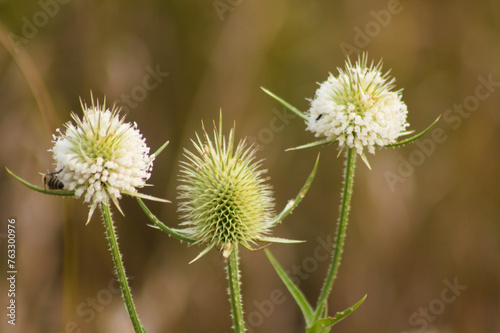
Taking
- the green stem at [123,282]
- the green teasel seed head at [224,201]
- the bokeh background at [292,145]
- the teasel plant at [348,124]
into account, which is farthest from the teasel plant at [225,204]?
the bokeh background at [292,145]

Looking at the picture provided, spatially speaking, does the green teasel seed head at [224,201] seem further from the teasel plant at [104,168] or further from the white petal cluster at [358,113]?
the white petal cluster at [358,113]

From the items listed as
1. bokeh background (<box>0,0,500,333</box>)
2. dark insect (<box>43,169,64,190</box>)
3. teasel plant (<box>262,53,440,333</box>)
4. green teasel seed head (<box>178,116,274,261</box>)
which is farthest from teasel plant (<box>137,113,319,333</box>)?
bokeh background (<box>0,0,500,333</box>)

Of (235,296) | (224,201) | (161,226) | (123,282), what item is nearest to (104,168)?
(161,226)

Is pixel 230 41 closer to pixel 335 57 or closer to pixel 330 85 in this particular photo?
pixel 335 57

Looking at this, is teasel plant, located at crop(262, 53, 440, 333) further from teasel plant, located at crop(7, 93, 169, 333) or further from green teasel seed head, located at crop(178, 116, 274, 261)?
teasel plant, located at crop(7, 93, 169, 333)

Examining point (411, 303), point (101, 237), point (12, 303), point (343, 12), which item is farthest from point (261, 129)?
point (12, 303)

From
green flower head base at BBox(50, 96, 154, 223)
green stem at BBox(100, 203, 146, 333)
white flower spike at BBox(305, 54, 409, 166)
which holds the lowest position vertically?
green stem at BBox(100, 203, 146, 333)
